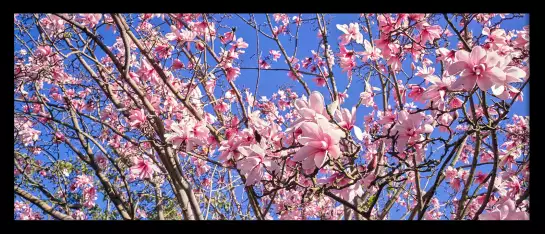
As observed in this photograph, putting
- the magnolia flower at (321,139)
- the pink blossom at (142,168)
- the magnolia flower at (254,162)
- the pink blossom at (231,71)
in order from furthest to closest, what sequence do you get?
the pink blossom at (231,71), the pink blossom at (142,168), the magnolia flower at (254,162), the magnolia flower at (321,139)

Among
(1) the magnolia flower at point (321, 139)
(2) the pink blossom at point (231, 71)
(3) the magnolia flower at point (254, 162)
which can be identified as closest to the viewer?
(1) the magnolia flower at point (321, 139)

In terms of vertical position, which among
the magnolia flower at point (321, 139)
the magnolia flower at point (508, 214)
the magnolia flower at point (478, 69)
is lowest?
the magnolia flower at point (508, 214)

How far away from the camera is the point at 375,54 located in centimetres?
225

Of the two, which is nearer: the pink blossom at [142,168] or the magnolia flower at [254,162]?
the magnolia flower at [254,162]

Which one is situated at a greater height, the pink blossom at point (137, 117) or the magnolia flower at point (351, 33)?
the magnolia flower at point (351, 33)

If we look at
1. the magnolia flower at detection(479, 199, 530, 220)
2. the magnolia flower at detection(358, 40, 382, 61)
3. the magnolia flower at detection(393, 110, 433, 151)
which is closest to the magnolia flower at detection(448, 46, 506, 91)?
the magnolia flower at detection(393, 110, 433, 151)

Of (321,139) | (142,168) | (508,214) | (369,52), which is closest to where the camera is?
(508,214)

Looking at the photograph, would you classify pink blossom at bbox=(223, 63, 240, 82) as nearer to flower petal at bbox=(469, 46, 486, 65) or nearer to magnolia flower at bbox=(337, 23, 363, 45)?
magnolia flower at bbox=(337, 23, 363, 45)

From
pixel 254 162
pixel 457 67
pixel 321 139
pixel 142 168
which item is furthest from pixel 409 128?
pixel 142 168

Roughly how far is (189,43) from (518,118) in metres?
2.03

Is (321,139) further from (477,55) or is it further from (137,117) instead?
(137,117)

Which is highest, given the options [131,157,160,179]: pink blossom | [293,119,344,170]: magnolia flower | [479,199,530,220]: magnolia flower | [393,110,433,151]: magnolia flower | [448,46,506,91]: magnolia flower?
[131,157,160,179]: pink blossom

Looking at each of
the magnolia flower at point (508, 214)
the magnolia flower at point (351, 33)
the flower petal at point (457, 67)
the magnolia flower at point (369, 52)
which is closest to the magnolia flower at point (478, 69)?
the flower petal at point (457, 67)

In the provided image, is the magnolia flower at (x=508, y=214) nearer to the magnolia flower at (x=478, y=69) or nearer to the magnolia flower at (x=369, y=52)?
the magnolia flower at (x=478, y=69)
